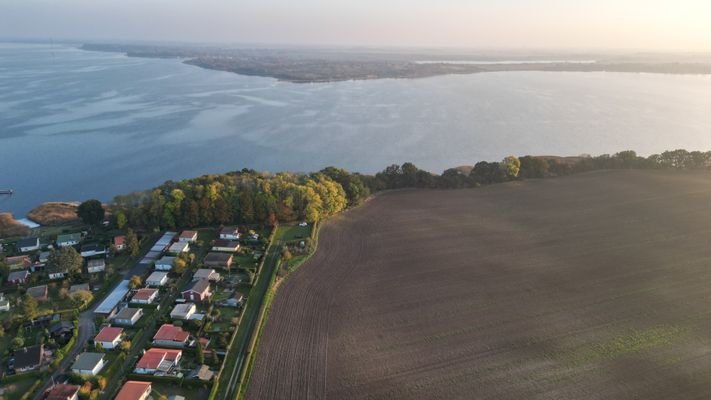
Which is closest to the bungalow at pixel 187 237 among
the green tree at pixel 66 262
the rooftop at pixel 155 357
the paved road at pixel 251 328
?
the paved road at pixel 251 328

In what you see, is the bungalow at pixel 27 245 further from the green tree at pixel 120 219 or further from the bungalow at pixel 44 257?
the green tree at pixel 120 219

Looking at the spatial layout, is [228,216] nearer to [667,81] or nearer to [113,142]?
[113,142]

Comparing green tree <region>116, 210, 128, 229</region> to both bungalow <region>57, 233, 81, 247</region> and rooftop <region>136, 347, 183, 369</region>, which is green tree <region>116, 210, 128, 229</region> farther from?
rooftop <region>136, 347, 183, 369</region>

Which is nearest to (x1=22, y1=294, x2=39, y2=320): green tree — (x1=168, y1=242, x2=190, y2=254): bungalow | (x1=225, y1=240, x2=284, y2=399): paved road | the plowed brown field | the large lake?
(x1=168, y1=242, x2=190, y2=254): bungalow

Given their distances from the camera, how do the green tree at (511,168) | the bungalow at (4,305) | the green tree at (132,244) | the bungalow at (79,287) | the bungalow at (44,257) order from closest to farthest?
the bungalow at (4,305), the bungalow at (79,287), the bungalow at (44,257), the green tree at (132,244), the green tree at (511,168)

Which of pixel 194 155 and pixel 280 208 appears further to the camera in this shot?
pixel 194 155

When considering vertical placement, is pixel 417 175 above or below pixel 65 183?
above

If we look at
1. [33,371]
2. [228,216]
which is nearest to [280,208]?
[228,216]

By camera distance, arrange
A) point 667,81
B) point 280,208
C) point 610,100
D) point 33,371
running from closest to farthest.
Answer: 1. point 33,371
2. point 280,208
3. point 610,100
4. point 667,81
